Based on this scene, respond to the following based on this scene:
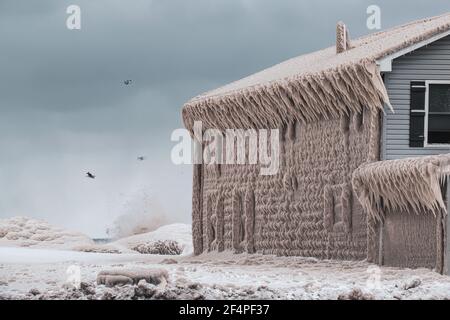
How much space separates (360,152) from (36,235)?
1831 cm

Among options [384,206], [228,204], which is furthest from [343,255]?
[228,204]

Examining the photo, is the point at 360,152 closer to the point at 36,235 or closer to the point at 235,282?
the point at 235,282

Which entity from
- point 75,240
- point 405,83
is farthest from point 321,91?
point 75,240

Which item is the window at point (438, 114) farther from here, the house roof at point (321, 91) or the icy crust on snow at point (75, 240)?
the icy crust on snow at point (75, 240)

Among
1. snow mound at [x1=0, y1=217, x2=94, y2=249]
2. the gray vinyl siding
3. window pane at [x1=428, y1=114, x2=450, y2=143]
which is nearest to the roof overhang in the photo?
the gray vinyl siding

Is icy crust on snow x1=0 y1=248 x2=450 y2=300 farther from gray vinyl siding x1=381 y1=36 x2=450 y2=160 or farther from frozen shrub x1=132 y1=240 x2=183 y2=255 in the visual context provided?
frozen shrub x1=132 y1=240 x2=183 y2=255

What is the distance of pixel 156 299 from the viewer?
20.5 meters

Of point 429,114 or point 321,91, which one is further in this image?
point 321,91

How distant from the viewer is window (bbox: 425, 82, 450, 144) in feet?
90.5

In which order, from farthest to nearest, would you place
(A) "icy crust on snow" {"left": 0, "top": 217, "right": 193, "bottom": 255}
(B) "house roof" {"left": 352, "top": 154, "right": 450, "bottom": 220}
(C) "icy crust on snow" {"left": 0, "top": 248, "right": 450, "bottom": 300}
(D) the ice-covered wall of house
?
(A) "icy crust on snow" {"left": 0, "top": 217, "right": 193, "bottom": 255}, (D) the ice-covered wall of house, (B) "house roof" {"left": 352, "top": 154, "right": 450, "bottom": 220}, (C) "icy crust on snow" {"left": 0, "top": 248, "right": 450, "bottom": 300}

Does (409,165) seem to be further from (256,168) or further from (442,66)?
(256,168)

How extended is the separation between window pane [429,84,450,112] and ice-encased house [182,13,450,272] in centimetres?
2

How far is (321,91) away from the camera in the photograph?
→ 28219 mm
